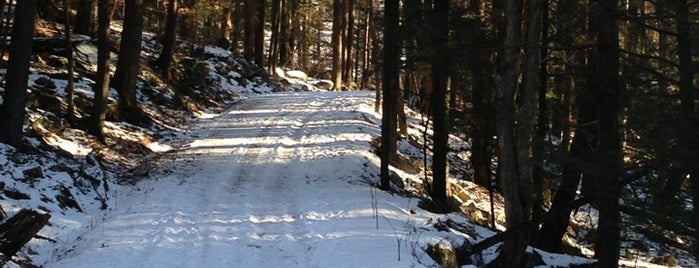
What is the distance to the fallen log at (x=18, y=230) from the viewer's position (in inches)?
292

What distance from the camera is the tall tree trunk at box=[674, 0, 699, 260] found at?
8.59m

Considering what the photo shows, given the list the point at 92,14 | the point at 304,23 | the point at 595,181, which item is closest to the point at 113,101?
the point at 92,14

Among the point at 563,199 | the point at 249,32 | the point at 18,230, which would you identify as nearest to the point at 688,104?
the point at 563,199

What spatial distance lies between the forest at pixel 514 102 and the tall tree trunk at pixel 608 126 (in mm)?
23

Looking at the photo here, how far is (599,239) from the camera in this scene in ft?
32.8

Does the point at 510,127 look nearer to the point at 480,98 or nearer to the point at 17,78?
the point at 480,98

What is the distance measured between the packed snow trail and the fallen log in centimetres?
50

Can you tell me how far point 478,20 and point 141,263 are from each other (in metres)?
10.4

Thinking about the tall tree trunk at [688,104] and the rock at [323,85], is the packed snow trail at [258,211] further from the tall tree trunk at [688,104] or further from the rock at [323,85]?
the rock at [323,85]

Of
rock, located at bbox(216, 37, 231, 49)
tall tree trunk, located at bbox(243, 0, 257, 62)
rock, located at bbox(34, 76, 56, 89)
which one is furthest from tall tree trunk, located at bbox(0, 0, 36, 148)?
tall tree trunk, located at bbox(243, 0, 257, 62)

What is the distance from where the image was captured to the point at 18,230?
768 centimetres

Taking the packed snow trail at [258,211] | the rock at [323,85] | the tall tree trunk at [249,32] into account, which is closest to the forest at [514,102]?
the packed snow trail at [258,211]

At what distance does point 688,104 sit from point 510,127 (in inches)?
107

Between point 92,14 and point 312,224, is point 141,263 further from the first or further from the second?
point 92,14
